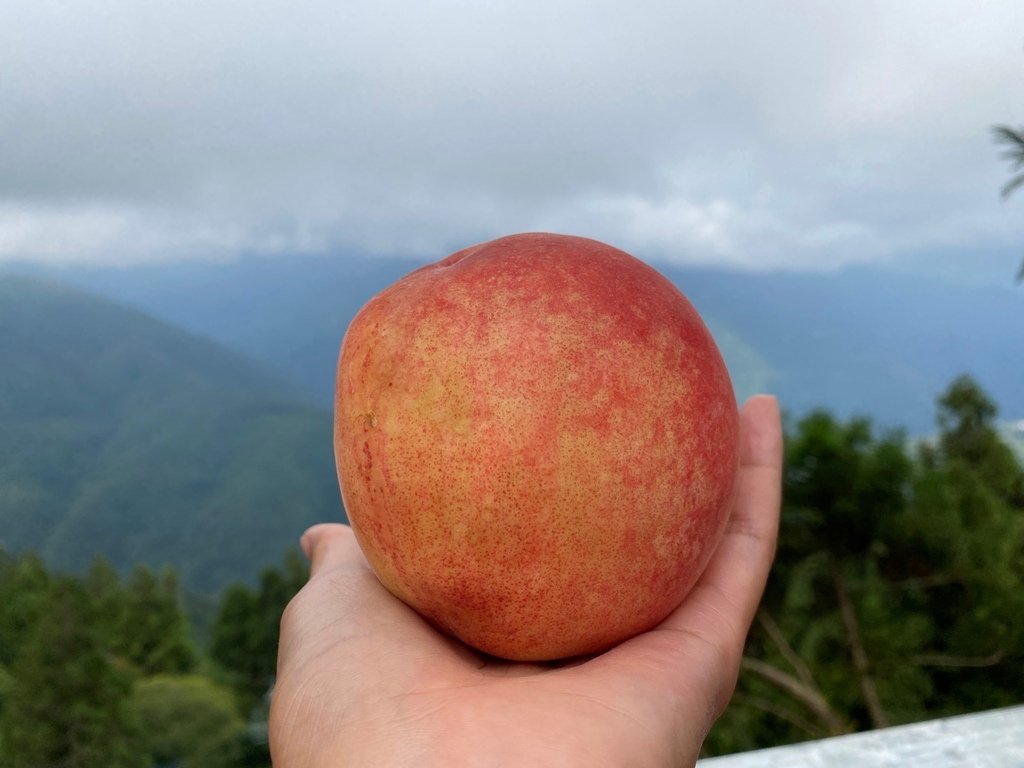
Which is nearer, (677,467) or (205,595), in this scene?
(677,467)

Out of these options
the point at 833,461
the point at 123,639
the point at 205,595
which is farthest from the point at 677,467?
the point at 205,595

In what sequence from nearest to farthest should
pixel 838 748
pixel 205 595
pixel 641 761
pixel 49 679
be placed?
Result: pixel 641 761 < pixel 838 748 < pixel 49 679 < pixel 205 595

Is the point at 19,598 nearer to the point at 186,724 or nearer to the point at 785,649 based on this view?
the point at 186,724

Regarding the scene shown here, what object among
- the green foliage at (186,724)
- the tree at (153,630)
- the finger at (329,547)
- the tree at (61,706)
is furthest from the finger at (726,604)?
the tree at (153,630)

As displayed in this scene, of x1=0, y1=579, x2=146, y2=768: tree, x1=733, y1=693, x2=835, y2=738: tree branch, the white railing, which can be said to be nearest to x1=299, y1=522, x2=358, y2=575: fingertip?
the white railing

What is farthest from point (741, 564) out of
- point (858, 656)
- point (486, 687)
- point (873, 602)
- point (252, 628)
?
point (252, 628)

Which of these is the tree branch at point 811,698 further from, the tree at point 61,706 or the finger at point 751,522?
the tree at point 61,706

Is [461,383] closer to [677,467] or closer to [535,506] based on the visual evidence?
[535,506]
